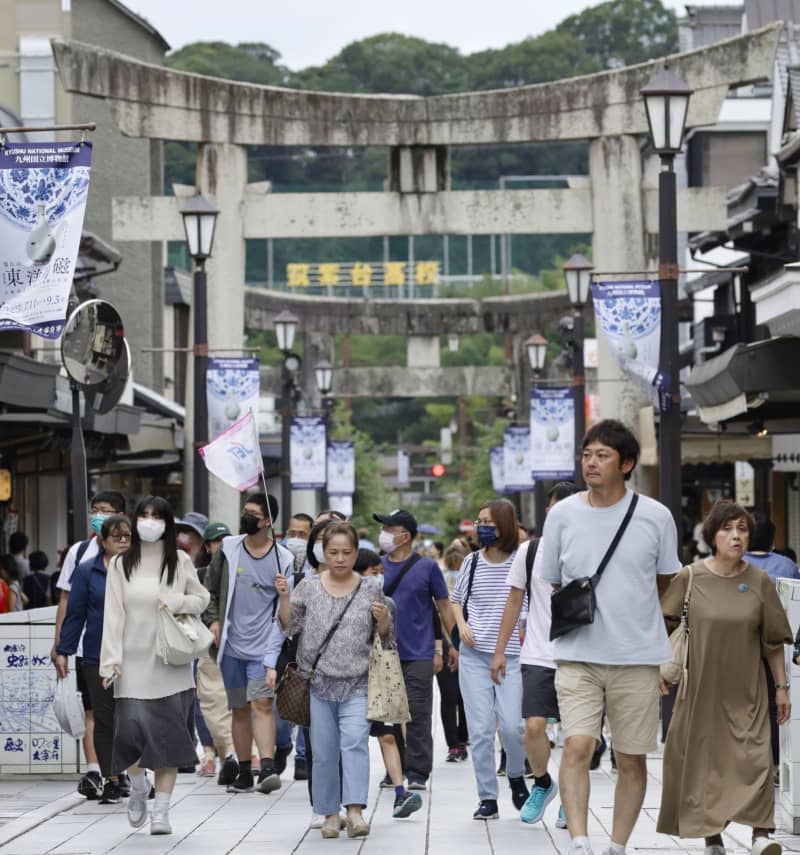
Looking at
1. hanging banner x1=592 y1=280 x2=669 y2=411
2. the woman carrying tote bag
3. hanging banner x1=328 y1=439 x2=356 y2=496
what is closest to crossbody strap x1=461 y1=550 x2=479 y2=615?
the woman carrying tote bag

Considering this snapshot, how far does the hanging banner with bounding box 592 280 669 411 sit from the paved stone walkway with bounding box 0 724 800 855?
5.57 meters

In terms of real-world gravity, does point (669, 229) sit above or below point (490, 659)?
above

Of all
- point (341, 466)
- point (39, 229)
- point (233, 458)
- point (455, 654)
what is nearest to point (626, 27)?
point (341, 466)

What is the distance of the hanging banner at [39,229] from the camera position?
13.0 meters

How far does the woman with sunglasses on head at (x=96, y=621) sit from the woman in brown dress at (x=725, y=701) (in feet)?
13.8

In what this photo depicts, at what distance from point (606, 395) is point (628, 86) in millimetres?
5015

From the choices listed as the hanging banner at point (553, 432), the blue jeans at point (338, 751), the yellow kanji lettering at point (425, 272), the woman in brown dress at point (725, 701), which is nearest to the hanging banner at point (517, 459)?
the hanging banner at point (553, 432)

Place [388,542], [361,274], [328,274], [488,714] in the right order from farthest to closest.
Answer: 1. [328,274]
2. [361,274]
3. [388,542]
4. [488,714]

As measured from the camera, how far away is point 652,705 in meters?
9.20

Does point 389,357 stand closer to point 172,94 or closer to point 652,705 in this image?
point 172,94

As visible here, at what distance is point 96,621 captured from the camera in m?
12.7

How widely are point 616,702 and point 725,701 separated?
2.93ft

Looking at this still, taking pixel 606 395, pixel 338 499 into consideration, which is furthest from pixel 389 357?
pixel 606 395

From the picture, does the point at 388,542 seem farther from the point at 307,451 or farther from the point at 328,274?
the point at 328,274
